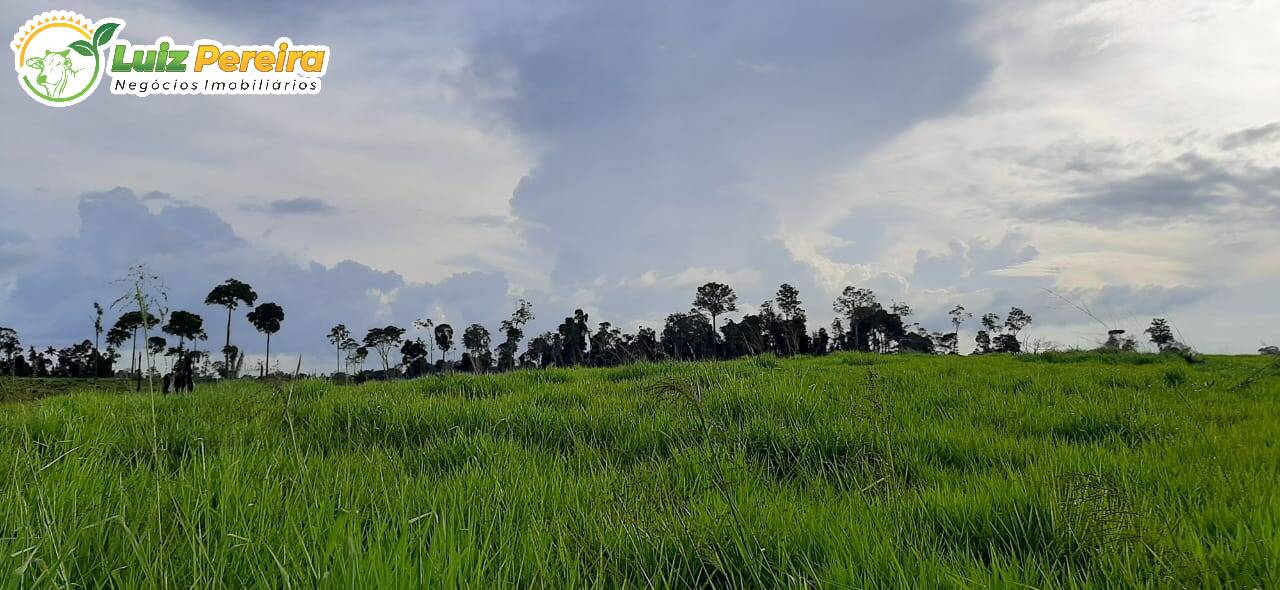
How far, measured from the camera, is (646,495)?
3.18 m

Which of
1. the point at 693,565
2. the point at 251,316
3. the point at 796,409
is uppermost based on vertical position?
the point at 251,316

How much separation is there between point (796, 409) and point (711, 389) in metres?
1.35

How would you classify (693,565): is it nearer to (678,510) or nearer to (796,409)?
(678,510)

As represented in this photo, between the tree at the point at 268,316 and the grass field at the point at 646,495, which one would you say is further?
the tree at the point at 268,316

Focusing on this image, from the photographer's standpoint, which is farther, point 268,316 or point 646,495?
point 268,316

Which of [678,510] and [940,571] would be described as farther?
[678,510]

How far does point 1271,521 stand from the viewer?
267cm

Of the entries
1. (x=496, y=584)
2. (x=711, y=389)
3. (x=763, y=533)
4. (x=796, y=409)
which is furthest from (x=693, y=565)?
(x=711, y=389)

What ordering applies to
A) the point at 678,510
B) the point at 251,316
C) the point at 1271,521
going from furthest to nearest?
→ the point at 251,316, the point at 678,510, the point at 1271,521

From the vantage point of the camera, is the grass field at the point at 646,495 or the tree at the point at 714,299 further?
the tree at the point at 714,299

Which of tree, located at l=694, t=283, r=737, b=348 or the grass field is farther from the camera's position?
tree, located at l=694, t=283, r=737, b=348

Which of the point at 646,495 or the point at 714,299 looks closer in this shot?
the point at 646,495

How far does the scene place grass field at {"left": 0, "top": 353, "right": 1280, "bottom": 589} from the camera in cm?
217

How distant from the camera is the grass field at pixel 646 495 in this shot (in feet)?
7.11
